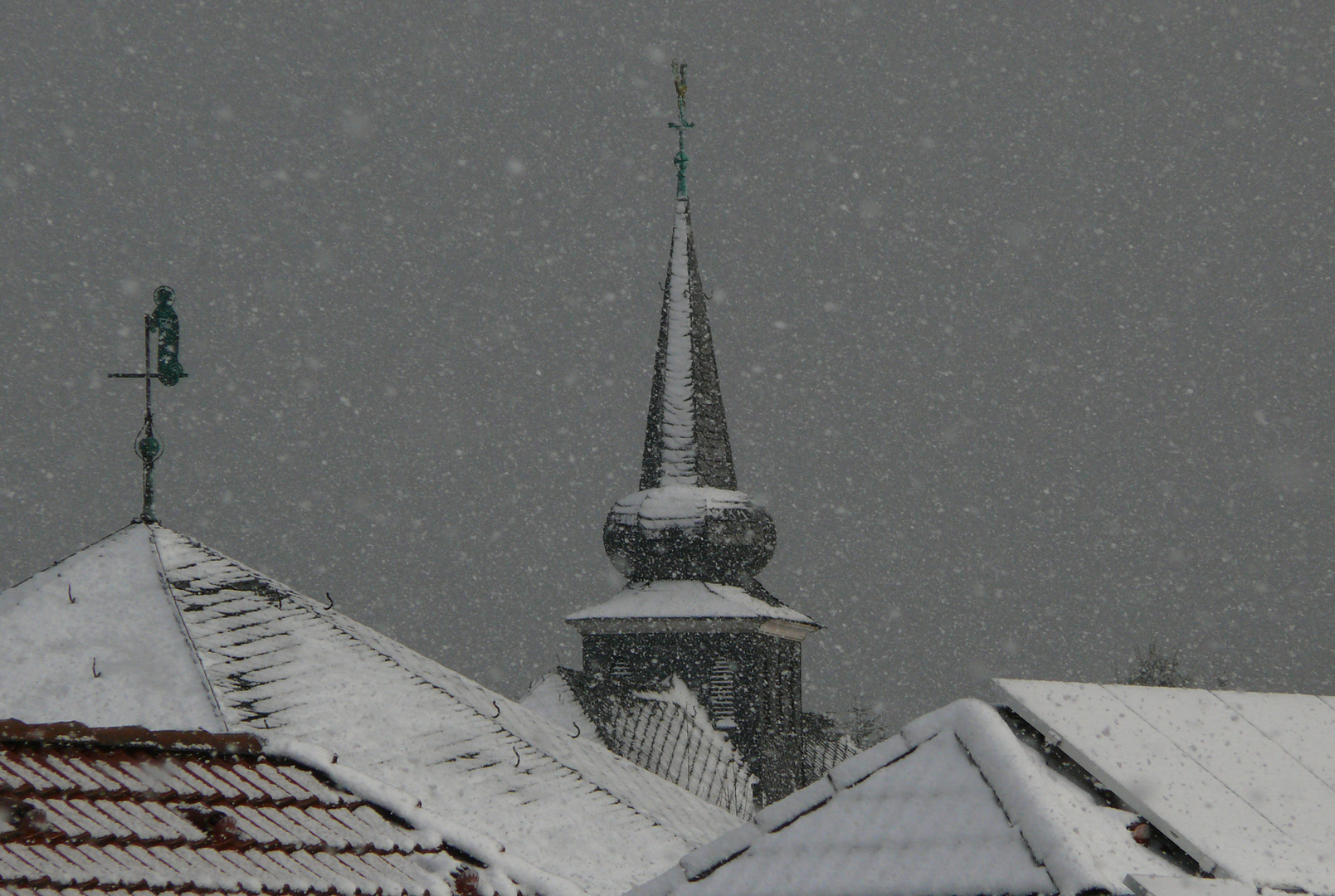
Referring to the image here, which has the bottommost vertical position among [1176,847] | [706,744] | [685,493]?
[706,744]

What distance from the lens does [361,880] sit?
5836mm

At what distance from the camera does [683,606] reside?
3297 cm

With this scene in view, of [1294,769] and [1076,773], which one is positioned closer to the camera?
[1076,773]

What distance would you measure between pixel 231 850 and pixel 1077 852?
2.85 metres

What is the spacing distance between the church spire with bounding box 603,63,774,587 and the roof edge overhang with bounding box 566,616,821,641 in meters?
1.46

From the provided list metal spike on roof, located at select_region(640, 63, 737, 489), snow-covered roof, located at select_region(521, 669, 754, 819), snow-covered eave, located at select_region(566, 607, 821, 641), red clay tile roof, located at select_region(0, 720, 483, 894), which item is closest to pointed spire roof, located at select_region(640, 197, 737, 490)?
metal spike on roof, located at select_region(640, 63, 737, 489)

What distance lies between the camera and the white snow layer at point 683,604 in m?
32.9

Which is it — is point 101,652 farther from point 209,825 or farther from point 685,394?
point 685,394

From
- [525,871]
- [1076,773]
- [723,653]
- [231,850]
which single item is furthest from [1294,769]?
[723,653]

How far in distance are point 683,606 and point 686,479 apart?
10.1 ft

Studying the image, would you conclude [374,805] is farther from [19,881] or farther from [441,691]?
[441,691]

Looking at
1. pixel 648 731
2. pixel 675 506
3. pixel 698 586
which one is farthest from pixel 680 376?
pixel 648 731

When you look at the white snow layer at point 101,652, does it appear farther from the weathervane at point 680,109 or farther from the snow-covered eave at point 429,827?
the weathervane at point 680,109

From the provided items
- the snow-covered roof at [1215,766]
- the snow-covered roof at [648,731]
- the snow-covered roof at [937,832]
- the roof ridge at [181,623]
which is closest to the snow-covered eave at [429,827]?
the snow-covered roof at [937,832]
